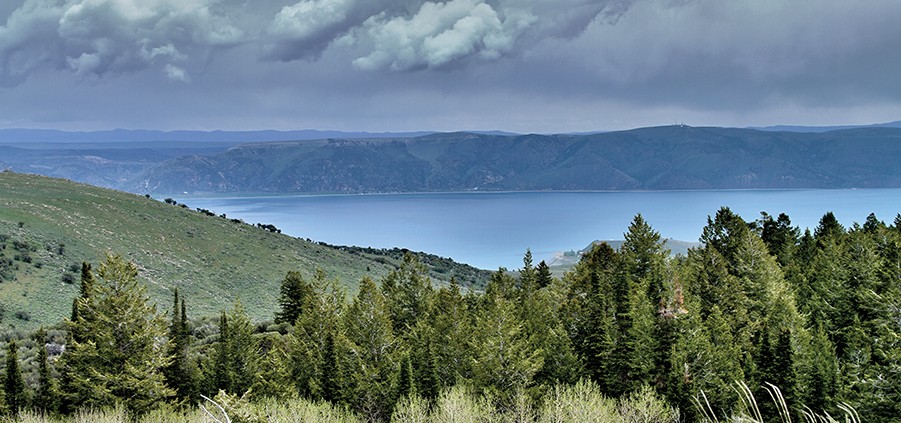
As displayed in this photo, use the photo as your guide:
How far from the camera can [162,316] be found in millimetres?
36938

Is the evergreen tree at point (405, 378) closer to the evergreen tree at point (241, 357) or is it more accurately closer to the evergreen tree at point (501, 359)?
the evergreen tree at point (501, 359)

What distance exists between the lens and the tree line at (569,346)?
34.2 m

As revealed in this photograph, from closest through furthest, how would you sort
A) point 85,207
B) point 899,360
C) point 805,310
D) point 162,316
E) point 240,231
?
point 899,360 → point 162,316 → point 805,310 → point 85,207 → point 240,231

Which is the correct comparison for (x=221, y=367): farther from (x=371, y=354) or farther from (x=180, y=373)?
(x=371, y=354)

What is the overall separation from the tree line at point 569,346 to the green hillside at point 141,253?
2900 cm

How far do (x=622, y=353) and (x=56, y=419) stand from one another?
107 ft

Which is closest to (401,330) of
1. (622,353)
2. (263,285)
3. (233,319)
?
(233,319)

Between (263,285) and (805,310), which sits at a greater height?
(805,310)

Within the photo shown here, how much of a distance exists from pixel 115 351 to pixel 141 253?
58608 mm

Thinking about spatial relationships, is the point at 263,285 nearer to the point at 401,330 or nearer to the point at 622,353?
the point at 401,330

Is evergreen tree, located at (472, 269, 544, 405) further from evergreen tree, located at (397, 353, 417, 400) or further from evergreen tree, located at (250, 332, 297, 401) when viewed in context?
evergreen tree, located at (250, 332, 297, 401)

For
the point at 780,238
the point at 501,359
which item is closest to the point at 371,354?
the point at 501,359

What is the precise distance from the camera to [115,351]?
113 ft

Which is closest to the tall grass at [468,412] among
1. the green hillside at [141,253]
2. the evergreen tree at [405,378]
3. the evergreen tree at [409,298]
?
the evergreen tree at [405,378]
